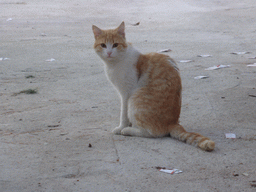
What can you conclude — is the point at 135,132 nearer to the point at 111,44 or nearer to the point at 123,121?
the point at 123,121

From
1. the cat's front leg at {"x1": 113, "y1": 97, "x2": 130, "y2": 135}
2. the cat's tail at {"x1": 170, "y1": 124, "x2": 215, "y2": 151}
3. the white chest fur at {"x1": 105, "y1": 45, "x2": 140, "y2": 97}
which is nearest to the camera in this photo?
the cat's tail at {"x1": 170, "y1": 124, "x2": 215, "y2": 151}

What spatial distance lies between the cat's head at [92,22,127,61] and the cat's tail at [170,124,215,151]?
0.98 meters

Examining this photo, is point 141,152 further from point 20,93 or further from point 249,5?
point 249,5

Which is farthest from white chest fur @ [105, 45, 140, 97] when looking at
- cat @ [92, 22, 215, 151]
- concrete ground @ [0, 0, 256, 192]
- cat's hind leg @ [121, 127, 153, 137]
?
concrete ground @ [0, 0, 256, 192]

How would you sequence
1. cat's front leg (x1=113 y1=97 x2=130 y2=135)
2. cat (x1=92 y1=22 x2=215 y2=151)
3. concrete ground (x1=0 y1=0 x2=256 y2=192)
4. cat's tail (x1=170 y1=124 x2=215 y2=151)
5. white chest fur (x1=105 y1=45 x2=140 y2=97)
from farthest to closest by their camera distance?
1. cat's front leg (x1=113 y1=97 x2=130 y2=135)
2. white chest fur (x1=105 y1=45 x2=140 y2=97)
3. cat (x1=92 y1=22 x2=215 y2=151)
4. cat's tail (x1=170 y1=124 x2=215 y2=151)
5. concrete ground (x1=0 y1=0 x2=256 y2=192)

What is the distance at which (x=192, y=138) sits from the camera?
3.50 m

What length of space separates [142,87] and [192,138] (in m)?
0.77

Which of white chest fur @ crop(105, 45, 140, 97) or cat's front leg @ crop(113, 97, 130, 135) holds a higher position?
white chest fur @ crop(105, 45, 140, 97)

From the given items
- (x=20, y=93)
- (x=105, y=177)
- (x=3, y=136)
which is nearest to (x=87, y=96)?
(x=20, y=93)

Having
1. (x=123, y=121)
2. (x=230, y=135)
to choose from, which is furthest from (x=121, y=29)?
(x=230, y=135)

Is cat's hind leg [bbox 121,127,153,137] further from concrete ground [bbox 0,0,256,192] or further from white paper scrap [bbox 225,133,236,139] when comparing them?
white paper scrap [bbox 225,133,236,139]

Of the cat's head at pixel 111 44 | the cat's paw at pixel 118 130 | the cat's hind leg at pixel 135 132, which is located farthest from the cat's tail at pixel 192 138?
the cat's head at pixel 111 44

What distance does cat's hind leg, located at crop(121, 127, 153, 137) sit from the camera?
380 centimetres

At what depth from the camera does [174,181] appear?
2.86m
